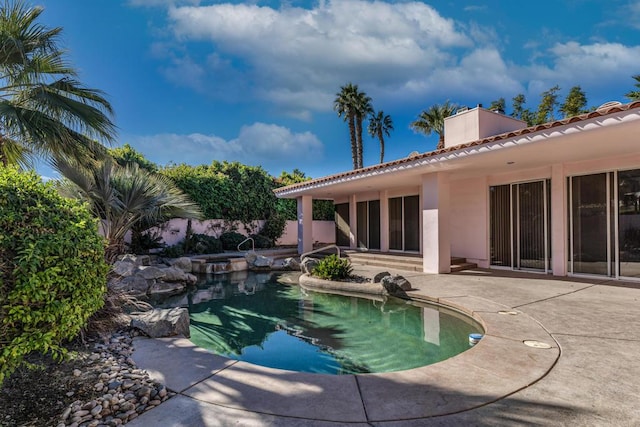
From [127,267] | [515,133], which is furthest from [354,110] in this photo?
[127,267]

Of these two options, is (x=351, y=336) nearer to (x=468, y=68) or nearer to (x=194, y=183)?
(x=194, y=183)

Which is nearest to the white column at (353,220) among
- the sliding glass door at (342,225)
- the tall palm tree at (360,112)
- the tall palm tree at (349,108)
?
the sliding glass door at (342,225)

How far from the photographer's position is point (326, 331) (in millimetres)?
5836

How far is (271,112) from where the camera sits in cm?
1988

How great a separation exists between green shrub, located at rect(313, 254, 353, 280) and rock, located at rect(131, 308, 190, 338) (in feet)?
15.6

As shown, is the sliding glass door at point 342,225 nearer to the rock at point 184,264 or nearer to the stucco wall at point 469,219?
the stucco wall at point 469,219

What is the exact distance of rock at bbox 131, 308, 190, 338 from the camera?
4.71 metres

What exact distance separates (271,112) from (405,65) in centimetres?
Answer: 850

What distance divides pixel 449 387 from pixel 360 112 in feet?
90.6

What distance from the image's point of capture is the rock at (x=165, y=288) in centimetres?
944

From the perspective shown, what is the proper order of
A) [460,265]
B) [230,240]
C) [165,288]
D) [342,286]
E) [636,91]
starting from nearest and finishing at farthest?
[342,286] → [165,288] → [460,265] → [636,91] → [230,240]

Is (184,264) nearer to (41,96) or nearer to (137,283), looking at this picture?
(137,283)

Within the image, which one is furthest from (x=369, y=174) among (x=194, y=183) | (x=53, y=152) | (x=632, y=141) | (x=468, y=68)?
(x=468, y=68)

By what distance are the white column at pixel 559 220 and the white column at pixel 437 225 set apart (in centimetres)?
283
